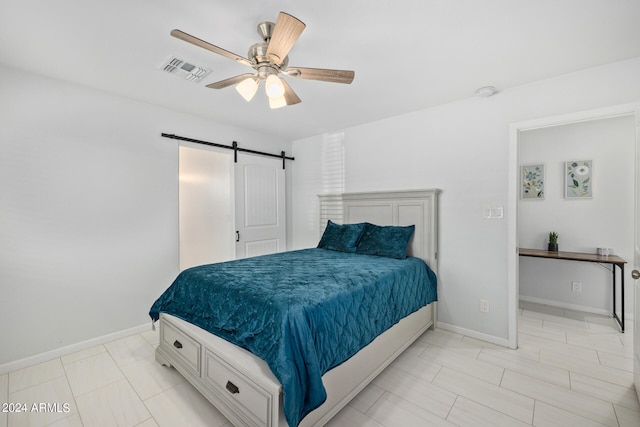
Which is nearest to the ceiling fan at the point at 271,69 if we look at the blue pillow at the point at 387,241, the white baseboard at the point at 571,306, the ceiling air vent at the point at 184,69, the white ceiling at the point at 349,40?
the white ceiling at the point at 349,40

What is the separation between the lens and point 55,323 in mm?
2549

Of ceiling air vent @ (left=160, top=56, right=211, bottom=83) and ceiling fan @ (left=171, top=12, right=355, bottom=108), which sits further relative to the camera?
ceiling air vent @ (left=160, top=56, right=211, bottom=83)

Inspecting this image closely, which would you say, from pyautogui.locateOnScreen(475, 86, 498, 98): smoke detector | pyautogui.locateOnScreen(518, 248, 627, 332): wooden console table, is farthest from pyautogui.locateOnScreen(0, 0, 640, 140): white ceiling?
pyautogui.locateOnScreen(518, 248, 627, 332): wooden console table

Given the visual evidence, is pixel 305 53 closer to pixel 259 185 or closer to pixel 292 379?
pixel 292 379

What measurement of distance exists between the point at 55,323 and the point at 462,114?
4.37 metres

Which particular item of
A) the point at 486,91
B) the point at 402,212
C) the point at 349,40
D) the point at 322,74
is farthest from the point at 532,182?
the point at 322,74

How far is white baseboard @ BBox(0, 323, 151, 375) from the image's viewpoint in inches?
91.5

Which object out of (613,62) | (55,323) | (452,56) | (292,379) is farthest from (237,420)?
(613,62)

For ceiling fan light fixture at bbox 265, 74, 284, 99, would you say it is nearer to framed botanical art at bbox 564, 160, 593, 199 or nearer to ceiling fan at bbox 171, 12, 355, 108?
ceiling fan at bbox 171, 12, 355, 108

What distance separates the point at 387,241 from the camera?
3.14 m

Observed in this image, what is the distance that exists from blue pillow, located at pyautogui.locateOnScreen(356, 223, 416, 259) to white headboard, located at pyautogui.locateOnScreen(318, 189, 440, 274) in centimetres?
13

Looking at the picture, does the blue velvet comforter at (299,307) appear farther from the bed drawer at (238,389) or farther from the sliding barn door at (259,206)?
the sliding barn door at (259,206)

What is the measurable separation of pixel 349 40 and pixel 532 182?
3405mm

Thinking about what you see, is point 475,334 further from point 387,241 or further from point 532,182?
point 532,182
